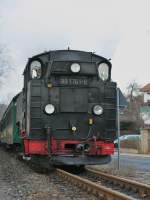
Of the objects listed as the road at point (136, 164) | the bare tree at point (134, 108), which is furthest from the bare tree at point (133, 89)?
the road at point (136, 164)

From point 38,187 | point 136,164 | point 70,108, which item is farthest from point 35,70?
point 136,164

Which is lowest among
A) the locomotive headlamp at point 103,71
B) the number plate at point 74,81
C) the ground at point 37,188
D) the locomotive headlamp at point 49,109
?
the ground at point 37,188

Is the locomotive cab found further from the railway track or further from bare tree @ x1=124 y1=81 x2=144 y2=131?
bare tree @ x1=124 y1=81 x2=144 y2=131

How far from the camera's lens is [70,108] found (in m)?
16.3

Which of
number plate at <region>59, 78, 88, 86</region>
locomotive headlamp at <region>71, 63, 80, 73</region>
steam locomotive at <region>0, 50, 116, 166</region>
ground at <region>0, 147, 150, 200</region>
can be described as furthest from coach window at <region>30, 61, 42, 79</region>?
ground at <region>0, 147, 150, 200</region>

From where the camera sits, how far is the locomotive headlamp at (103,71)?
16.9 m

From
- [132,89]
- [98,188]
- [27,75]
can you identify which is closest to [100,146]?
[27,75]

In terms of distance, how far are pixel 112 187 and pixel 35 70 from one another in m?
5.11

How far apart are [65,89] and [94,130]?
1.54 metres

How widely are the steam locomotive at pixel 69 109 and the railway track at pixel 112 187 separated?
2.69ft

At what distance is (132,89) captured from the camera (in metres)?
118

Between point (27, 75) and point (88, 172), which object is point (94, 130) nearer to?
point (88, 172)

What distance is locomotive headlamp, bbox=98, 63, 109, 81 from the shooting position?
1688 cm

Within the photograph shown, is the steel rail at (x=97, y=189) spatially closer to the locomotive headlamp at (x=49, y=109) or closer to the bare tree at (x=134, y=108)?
the locomotive headlamp at (x=49, y=109)
